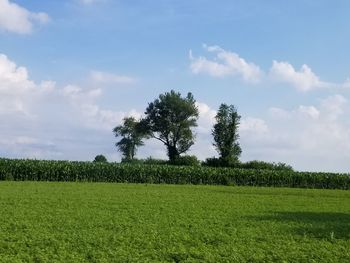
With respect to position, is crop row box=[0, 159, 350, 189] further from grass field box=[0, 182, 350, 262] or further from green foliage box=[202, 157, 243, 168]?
grass field box=[0, 182, 350, 262]

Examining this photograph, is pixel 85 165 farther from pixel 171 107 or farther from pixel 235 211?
pixel 171 107

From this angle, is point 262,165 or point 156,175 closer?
point 156,175

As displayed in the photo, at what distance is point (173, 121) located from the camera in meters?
89.9

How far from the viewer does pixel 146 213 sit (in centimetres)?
1666

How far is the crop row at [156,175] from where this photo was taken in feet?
149

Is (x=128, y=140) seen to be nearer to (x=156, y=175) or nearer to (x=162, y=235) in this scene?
(x=156, y=175)

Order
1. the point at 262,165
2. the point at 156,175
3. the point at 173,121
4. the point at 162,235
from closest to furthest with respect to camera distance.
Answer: the point at 162,235 < the point at 156,175 < the point at 262,165 < the point at 173,121

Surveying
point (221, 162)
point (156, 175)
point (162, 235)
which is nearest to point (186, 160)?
point (221, 162)

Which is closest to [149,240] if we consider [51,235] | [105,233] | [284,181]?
[105,233]

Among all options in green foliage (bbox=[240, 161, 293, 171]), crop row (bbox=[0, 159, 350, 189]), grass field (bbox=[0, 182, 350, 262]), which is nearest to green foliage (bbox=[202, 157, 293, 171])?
green foliage (bbox=[240, 161, 293, 171])

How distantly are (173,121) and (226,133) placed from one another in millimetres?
12006

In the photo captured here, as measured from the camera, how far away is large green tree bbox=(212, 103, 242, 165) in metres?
79.6

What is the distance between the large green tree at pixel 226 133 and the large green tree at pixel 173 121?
7943 millimetres

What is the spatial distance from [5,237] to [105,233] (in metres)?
2.23
